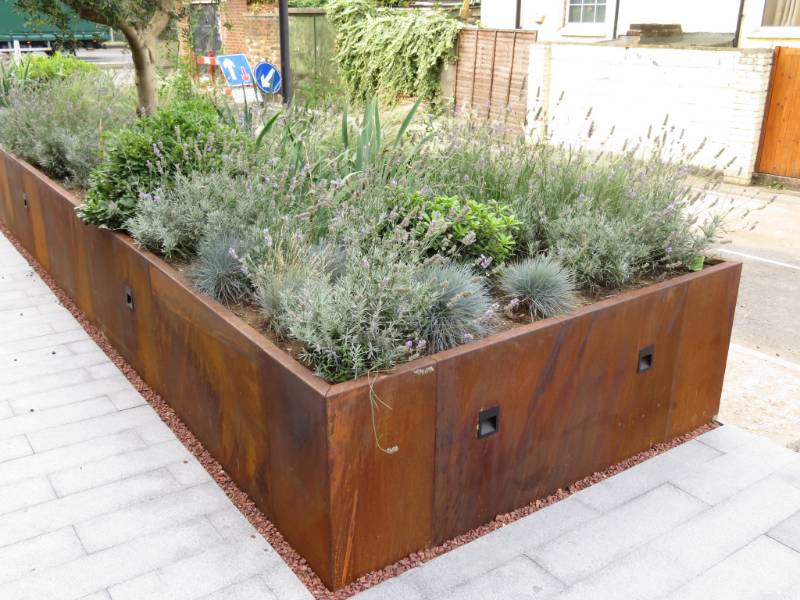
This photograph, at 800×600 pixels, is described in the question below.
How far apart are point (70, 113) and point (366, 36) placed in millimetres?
11382

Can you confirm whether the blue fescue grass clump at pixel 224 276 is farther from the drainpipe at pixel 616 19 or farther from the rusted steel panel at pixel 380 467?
the drainpipe at pixel 616 19

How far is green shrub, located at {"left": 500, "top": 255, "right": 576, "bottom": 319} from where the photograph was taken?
3373 mm

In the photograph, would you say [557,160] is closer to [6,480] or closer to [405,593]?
[405,593]

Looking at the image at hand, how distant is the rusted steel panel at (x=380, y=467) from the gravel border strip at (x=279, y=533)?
0.16 feet

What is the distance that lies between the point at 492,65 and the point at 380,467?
1344 centimetres

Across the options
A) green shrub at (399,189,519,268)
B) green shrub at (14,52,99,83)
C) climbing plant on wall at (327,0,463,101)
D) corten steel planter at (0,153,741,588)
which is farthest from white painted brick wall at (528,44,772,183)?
green shrub at (399,189,519,268)

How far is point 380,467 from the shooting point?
2.79 meters

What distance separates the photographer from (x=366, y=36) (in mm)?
17219

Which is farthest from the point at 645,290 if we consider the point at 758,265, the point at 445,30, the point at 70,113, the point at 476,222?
the point at 445,30

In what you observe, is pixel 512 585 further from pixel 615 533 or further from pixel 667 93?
pixel 667 93

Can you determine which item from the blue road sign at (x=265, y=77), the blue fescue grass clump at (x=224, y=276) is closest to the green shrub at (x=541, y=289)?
the blue fescue grass clump at (x=224, y=276)

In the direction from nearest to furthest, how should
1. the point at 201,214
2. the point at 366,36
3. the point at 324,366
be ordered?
the point at 324,366 < the point at 201,214 < the point at 366,36

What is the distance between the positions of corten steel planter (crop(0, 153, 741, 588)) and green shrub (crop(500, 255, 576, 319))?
12 centimetres

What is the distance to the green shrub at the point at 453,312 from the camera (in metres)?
3.00
